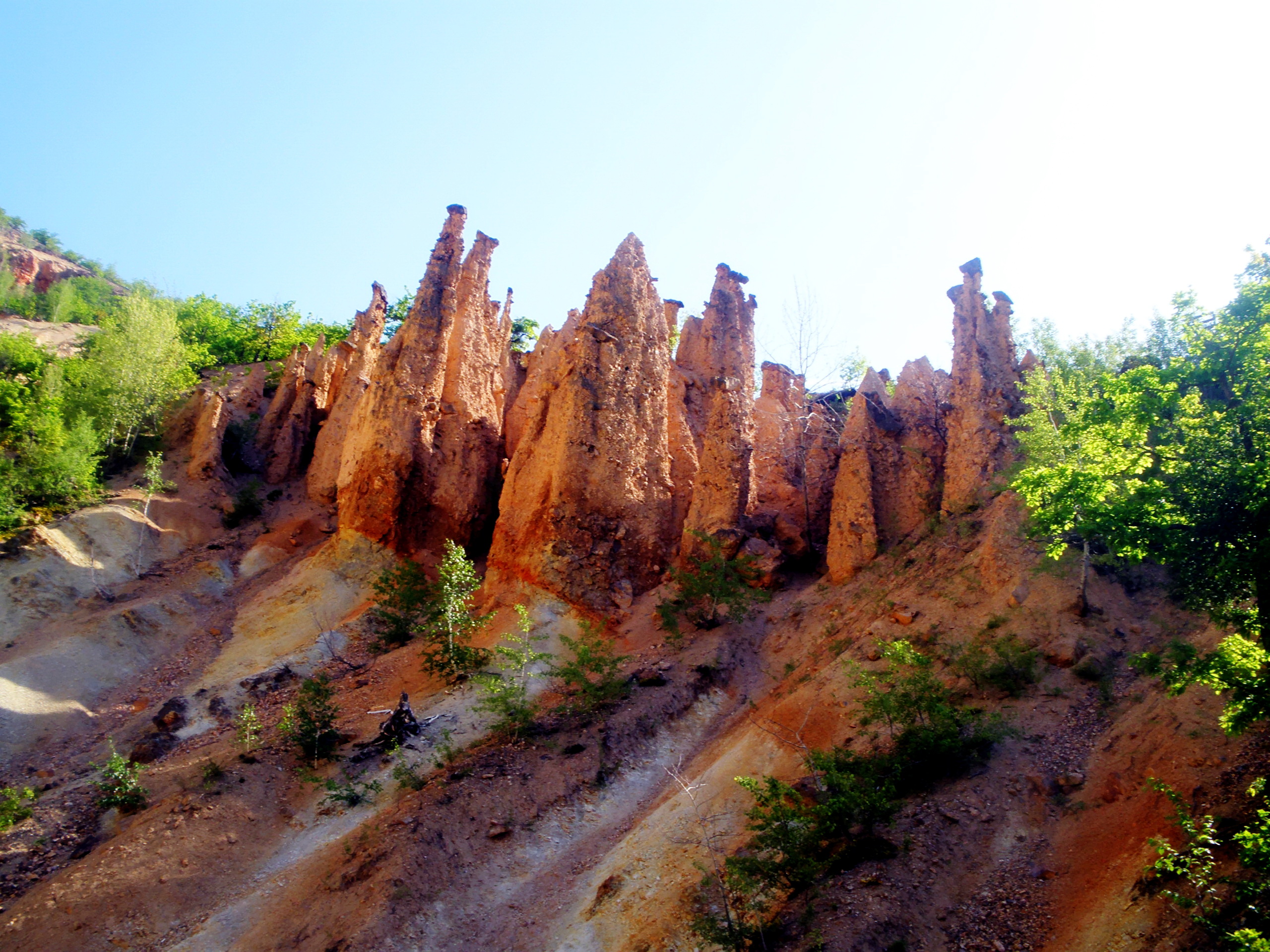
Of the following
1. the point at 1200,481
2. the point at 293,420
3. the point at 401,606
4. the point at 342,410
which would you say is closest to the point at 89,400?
the point at 293,420

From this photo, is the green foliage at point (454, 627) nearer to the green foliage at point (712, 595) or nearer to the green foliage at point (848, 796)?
the green foliage at point (712, 595)

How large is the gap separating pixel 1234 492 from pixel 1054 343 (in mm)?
23469

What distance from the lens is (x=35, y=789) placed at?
568 inches

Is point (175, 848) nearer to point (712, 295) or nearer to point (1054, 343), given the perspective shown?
point (712, 295)

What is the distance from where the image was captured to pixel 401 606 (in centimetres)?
1902

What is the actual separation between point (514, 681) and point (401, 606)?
556 centimetres

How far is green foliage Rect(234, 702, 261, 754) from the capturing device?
14.0 m

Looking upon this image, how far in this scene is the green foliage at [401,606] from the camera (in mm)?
18750

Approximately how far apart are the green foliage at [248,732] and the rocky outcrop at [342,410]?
1180cm

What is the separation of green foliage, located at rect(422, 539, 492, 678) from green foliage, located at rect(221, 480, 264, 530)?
12485 millimetres

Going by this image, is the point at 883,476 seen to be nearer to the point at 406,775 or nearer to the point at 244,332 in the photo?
the point at 406,775

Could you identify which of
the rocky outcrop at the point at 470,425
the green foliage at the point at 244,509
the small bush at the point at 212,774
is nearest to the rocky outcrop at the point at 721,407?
the rocky outcrop at the point at 470,425

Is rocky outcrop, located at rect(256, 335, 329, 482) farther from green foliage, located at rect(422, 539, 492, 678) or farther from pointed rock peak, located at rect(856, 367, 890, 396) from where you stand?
pointed rock peak, located at rect(856, 367, 890, 396)

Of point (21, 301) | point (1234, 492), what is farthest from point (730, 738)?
point (21, 301)
